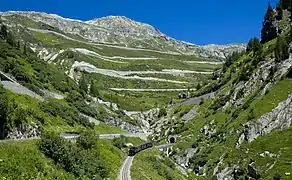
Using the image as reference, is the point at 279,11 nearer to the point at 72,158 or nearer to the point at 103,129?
the point at 103,129

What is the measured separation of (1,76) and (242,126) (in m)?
54.0

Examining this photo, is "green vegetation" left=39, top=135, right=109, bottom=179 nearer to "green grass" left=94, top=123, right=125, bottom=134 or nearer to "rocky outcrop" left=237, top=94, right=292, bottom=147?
"rocky outcrop" left=237, top=94, right=292, bottom=147

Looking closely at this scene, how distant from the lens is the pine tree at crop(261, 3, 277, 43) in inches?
6078

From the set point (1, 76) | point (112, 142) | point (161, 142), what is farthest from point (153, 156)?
point (161, 142)

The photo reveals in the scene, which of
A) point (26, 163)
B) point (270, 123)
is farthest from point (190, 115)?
point (26, 163)

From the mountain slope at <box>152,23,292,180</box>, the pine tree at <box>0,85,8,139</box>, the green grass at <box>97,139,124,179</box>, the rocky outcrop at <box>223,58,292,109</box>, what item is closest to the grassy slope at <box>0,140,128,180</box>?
the green grass at <box>97,139,124,179</box>

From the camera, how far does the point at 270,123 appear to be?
83.9 m

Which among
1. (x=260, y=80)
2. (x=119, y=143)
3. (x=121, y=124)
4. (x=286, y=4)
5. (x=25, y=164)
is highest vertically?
(x=286, y=4)

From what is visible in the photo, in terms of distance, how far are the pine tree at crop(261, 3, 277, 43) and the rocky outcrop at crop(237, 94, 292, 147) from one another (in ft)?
240

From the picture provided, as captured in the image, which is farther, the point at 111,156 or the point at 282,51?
the point at 282,51

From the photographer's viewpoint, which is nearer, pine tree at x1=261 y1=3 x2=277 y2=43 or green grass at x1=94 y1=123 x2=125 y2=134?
green grass at x1=94 y1=123 x2=125 y2=134

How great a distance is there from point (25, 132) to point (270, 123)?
161 ft

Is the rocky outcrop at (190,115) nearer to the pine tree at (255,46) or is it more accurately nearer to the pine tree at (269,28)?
the pine tree at (255,46)

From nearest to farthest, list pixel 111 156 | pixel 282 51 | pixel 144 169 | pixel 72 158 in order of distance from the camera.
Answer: pixel 72 158
pixel 144 169
pixel 111 156
pixel 282 51
